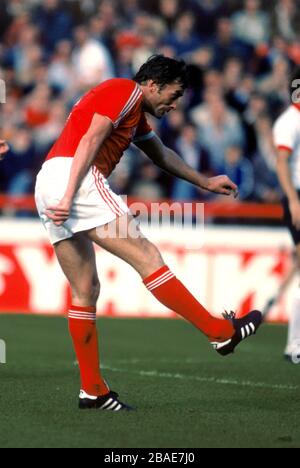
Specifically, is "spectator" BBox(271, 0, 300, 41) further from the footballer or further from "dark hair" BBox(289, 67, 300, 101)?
the footballer

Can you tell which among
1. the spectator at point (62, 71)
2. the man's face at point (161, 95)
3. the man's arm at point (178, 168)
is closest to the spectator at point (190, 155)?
the spectator at point (62, 71)

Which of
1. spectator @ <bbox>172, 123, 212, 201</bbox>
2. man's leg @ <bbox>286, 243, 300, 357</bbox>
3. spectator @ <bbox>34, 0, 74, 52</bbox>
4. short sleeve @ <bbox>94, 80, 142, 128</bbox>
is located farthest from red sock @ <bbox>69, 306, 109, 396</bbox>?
spectator @ <bbox>34, 0, 74, 52</bbox>

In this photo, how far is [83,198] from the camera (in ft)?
23.2

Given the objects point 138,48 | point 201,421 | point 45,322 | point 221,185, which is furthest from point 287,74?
point 201,421

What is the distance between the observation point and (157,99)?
286 inches

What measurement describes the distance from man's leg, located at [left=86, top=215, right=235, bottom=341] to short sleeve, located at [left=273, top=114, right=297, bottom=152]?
3501 millimetres

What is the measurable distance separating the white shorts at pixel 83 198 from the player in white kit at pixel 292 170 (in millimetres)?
3237

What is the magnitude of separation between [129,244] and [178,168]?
3.52 feet

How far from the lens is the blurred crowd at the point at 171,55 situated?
16141mm

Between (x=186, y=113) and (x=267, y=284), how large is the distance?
130 inches

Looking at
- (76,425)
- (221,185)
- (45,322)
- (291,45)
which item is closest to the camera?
(76,425)

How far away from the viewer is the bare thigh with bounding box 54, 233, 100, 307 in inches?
288

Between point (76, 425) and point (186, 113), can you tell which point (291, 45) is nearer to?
point (186, 113)

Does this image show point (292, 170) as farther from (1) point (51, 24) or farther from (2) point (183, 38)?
(1) point (51, 24)
